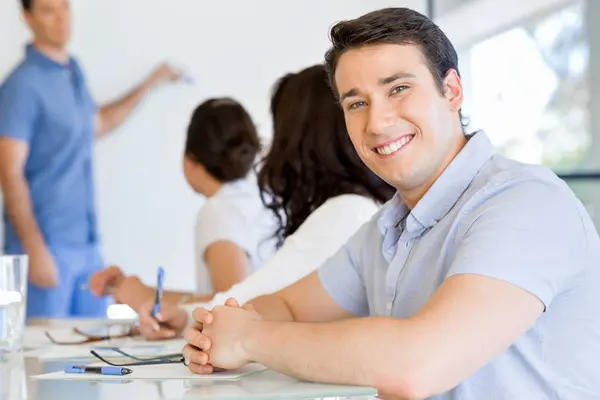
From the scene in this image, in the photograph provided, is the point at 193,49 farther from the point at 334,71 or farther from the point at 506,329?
the point at 506,329

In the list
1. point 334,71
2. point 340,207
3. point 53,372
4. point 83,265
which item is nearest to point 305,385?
point 53,372

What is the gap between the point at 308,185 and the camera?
2.14m

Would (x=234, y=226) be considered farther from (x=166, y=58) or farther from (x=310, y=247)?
(x=166, y=58)

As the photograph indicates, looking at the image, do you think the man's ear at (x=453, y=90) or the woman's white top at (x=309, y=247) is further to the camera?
the woman's white top at (x=309, y=247)

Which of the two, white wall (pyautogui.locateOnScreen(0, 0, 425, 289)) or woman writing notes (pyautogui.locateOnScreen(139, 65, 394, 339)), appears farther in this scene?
white wall (pyautogui.locateOnScreen(0, 0, 425, 289))

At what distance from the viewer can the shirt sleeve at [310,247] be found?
1.90m

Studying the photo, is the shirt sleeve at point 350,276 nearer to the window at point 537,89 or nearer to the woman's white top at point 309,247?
the woman's white top at point 309,247

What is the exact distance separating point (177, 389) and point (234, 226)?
1559mm

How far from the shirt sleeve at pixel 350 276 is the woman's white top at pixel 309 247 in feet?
1.12

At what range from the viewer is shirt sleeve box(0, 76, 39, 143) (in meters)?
3.87

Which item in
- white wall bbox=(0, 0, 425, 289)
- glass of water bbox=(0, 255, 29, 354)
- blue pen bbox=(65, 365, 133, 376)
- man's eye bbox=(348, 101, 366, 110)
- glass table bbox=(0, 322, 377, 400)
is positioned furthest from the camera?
white wall bbox=(0, 0, 425, 289)

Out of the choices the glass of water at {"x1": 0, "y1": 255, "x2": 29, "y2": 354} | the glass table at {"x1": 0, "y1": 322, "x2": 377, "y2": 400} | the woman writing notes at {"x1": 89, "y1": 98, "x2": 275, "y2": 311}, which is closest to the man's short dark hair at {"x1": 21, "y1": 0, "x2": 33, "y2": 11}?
the woman writing notes at {"x1": 89, "y1": 98, "x2": 275, "y2": 311}

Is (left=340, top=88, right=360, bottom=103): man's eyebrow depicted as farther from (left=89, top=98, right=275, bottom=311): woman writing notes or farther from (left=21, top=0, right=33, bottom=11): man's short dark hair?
(left=21, top=0, right=33, bottom=11): man's short dark hair

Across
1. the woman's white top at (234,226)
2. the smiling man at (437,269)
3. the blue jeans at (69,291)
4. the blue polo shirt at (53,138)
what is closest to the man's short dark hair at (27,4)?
the blue polo shirt at (53,138)
